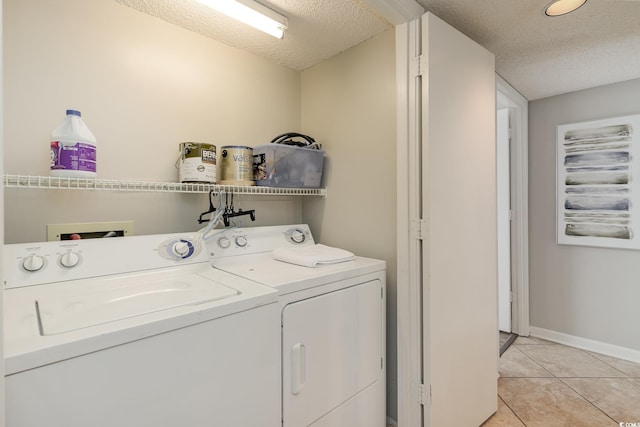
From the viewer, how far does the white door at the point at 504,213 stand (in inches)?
122

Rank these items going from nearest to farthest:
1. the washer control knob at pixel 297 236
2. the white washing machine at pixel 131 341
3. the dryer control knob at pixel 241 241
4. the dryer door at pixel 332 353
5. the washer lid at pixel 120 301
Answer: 1. the white washing machine at pixel 131 341
2. the washer lid at pixel 120 301
3. the dryer door at pixel 332 353
4. the dryer control knob at pixel 241 241
5. the washer control knob at pixel 297 236

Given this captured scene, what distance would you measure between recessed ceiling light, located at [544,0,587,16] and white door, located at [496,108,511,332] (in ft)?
5.10

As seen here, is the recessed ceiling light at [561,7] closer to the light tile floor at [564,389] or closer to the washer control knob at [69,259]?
the light tile floor at [564,389]

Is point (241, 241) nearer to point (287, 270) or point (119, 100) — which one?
point (287, 270)

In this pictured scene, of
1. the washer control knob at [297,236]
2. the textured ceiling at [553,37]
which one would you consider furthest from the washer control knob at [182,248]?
the textured ceiling at [553,37]

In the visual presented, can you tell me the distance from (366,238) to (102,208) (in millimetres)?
1379

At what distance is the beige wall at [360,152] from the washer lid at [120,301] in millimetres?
970

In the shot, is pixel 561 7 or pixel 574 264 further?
pixel 574 264

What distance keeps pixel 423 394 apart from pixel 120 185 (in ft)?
5.58

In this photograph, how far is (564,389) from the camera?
223 cm

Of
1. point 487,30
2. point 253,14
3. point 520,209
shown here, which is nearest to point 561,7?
point 487,30

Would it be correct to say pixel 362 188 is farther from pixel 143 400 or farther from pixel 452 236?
pixel 143 400

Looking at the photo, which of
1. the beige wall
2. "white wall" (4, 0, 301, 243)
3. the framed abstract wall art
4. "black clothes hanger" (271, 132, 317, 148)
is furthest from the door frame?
"white wall" (4, 0, 301, 243)

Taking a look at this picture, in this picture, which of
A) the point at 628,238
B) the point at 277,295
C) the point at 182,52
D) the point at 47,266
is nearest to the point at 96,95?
the point at 182,52
